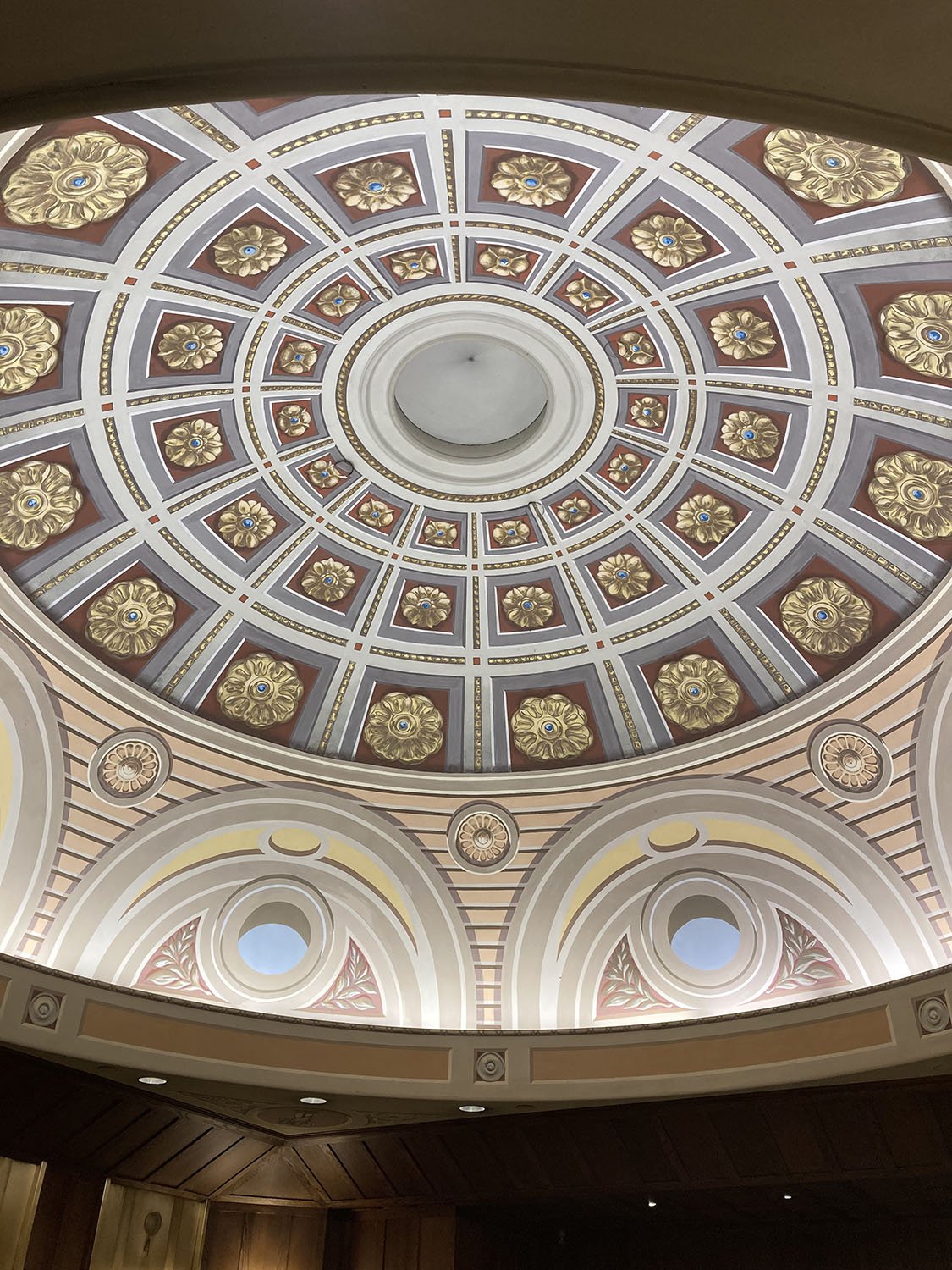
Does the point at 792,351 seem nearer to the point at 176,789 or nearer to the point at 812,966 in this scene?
the point at 812,966

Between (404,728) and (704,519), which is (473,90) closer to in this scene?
(704,519)

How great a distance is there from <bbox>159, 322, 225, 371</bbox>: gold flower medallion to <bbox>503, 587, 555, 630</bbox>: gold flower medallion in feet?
16.4

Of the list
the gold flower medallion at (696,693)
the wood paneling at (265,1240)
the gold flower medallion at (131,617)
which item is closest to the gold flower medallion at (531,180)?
the gold flower medallion at (696,693)

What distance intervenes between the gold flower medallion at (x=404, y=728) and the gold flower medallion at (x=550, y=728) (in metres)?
1.14

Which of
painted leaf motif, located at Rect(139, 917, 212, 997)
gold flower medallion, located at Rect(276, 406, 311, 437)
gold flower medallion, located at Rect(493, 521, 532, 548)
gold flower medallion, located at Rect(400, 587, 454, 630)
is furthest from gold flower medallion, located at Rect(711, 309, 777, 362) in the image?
painted leaf motif, located at Rect(139, 917, 212, 997)

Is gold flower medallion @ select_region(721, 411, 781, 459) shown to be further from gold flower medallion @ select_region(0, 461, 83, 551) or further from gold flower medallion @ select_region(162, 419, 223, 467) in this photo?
gold flower medallion @ select_region(0, 461, 83, 551)

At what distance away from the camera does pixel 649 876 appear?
48.0ft

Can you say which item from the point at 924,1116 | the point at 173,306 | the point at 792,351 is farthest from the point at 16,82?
the point at 924,1116

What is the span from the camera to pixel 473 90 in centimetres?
373

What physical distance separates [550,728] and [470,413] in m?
4.58

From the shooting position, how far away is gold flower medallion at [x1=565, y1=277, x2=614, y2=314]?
11523 millimetres

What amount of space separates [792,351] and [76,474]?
817 centimetres

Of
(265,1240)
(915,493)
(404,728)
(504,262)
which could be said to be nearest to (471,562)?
(404,728)

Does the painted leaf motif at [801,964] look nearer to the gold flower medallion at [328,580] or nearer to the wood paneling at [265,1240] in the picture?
the wood paneling at [265,1240]
